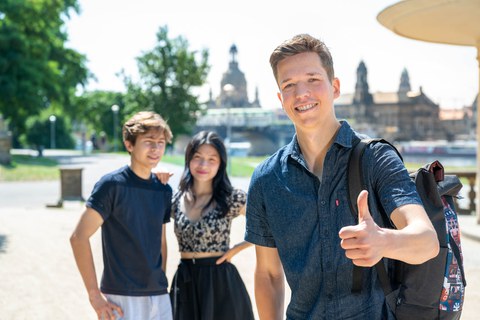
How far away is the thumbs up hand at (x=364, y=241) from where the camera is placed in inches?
58.0

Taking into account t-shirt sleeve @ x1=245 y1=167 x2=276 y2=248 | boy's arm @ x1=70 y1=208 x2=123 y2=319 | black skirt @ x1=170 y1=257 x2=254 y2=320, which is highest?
t-shirt sleeve @ x1=245 y1=167 x2=276 y2=248

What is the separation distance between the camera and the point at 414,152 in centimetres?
7844

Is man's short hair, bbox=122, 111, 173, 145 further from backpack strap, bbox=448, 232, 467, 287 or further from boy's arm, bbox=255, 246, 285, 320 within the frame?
backpack strap, bbox=448, 232, 467, 287

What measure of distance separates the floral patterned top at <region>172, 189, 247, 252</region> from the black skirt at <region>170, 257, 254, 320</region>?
0.08m

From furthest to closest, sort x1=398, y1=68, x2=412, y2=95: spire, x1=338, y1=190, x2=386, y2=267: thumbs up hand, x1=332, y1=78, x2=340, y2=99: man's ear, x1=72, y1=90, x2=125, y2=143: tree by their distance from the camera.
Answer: x1=398, y1=68, x2=412, y2=95: spire → x1=72, y1=90, x2=125, y2=143: tree → x1=332, y1=78, x2=340, y2=99: man's ear → x1=338, y1=190, x2=386, y2=267: thumbs up hand

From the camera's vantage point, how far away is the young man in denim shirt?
186 centimetres

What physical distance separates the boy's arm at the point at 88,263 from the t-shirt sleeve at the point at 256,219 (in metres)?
1.25

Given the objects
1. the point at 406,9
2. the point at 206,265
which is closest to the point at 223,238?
the point at 206,265

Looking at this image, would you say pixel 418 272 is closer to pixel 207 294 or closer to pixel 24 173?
pixel 207 294

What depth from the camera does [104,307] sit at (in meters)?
3.20

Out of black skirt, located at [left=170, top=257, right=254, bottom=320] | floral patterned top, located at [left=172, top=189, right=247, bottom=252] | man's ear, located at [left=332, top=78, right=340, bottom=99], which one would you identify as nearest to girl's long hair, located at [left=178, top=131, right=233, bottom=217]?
floral patterned top, located at [left=172, top=189, right=247, bottom=252]

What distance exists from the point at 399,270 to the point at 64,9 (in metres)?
43.5

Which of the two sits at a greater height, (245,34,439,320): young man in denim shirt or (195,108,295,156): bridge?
(245,34,439,320): young man in denim shirt

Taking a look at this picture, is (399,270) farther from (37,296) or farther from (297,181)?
(37,296)
